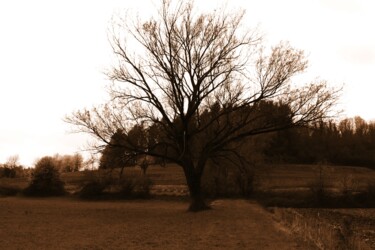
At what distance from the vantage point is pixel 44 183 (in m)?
57.1

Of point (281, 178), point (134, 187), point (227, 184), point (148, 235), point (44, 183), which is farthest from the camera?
point (281, 178)

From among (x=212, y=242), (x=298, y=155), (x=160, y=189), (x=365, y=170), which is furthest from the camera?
(x=298, y=155)

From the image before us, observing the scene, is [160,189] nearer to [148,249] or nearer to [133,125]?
[133,125]

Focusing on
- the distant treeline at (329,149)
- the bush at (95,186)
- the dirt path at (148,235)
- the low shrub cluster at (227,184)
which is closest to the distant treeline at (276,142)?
the distant treeline at (329,149)

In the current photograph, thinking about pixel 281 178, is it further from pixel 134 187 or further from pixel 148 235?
pixel 148 235

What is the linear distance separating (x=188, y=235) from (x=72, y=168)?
123491mm

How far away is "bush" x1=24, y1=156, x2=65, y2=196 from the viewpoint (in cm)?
5719

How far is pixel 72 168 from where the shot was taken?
137m

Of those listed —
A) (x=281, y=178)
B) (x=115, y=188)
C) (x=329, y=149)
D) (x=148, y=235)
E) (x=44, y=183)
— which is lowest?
(x=148, y=235)

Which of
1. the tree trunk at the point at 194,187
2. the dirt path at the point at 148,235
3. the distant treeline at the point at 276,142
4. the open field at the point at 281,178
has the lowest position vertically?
the dirt path at the point at 148,235

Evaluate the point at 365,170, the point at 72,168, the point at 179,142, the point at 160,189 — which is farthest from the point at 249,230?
the point at 72,168

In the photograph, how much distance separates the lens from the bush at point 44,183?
57188 millimetres

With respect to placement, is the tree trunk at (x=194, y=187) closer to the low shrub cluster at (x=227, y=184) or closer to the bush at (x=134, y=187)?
the low shrub cluster at (x=227, y=184)

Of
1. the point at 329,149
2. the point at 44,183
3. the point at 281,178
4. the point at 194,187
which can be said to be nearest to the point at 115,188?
the point at 44,183
